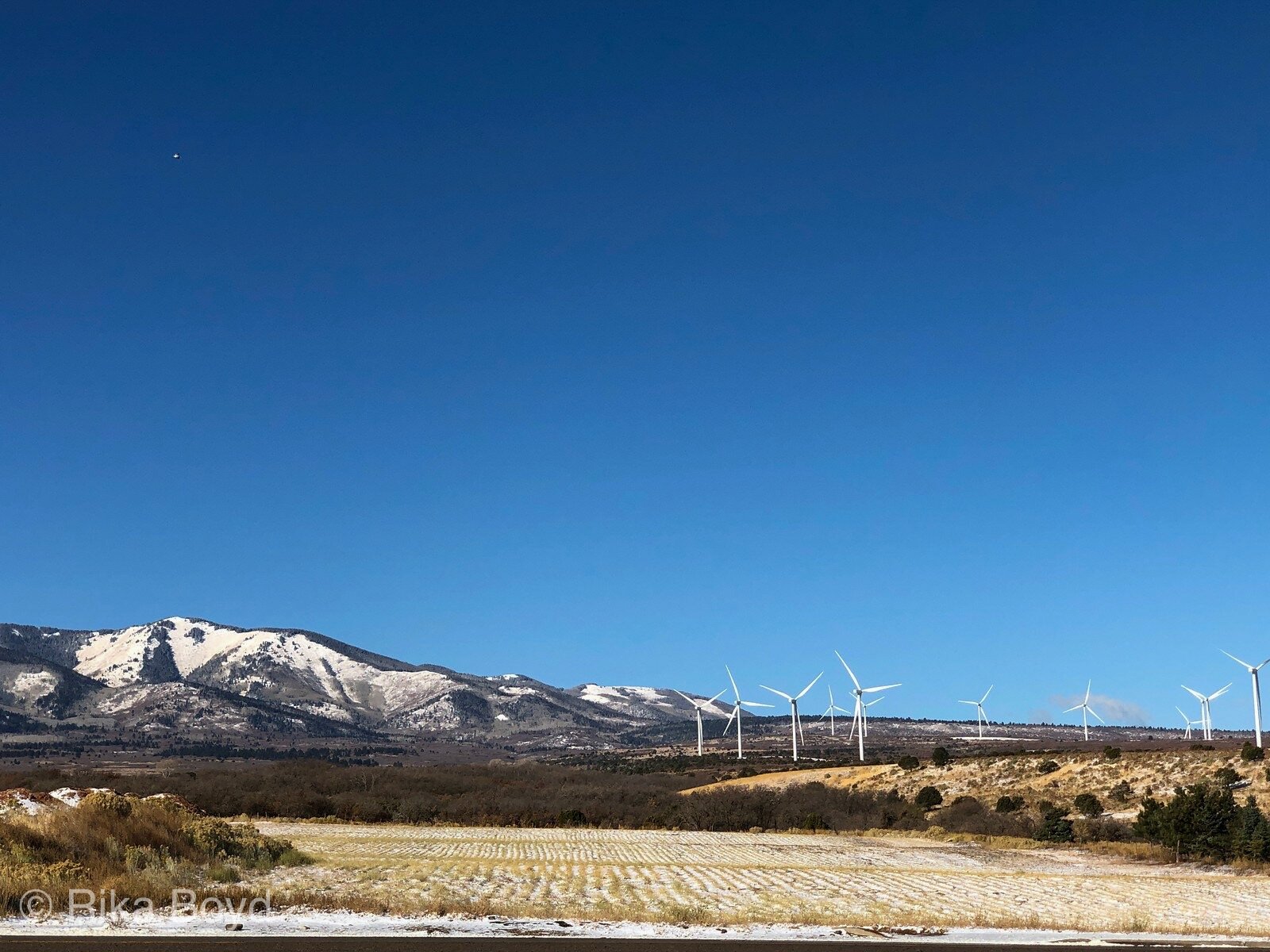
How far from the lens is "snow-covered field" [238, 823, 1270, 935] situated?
2794 centimetres

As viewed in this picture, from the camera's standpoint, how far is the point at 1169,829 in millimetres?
53719

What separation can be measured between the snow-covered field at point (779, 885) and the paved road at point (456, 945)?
3.53 m

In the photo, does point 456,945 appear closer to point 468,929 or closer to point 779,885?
point 468,929

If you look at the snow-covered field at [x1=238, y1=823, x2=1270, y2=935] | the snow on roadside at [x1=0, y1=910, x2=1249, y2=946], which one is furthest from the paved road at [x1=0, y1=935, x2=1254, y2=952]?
the snow-covered field at [x1=238, y1=823, x2=1270, y2=935]

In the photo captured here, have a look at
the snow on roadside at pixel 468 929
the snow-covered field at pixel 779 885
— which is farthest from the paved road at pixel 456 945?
the snow-covered field at pixel 779 885

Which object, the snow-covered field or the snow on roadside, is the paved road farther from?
the snow-covered field

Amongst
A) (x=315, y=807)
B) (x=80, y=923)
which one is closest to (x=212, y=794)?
(x=315, y=807)

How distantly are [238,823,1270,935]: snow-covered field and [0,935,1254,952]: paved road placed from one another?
3.53 meters

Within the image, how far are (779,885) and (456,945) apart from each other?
19.7 meters

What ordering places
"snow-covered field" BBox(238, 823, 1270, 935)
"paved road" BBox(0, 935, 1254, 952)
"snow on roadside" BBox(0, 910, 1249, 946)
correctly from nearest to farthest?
"paved road" BBox(0, 935, 1254, 952) < "snow on roadside" BBox(0, 910, 1249, 946) < "snow-covered field" BBox(238, 823, 1270, 935)

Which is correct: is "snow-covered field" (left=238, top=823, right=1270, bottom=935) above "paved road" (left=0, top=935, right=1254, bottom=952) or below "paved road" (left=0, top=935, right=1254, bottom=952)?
below

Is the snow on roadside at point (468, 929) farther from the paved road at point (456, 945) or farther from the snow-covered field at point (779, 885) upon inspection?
the snow-covered field at point (779, 885)

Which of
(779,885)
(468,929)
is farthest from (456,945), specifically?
(779,885)

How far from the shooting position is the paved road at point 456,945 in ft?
63.2
